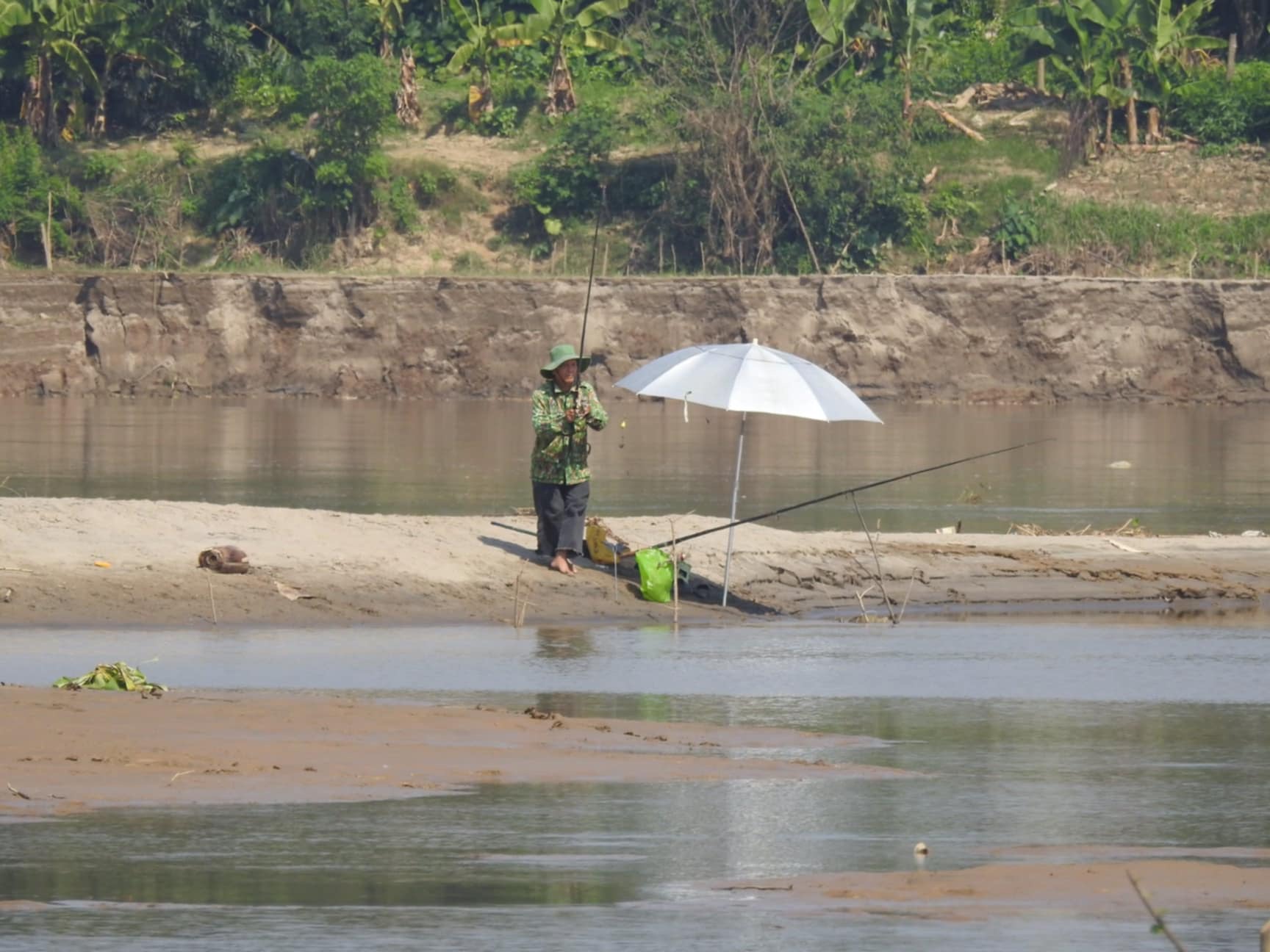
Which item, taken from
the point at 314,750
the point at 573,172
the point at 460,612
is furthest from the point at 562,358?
the point at 573,172

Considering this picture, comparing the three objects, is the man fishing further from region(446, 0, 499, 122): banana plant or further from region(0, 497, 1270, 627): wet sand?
region(446, 0, 499, 122): banana plant

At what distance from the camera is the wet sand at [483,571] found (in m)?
12.9

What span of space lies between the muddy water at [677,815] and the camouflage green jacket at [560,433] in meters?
1.29

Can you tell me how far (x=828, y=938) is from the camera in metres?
6.26

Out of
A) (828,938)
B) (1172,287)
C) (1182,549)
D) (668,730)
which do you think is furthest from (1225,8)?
(828,938)

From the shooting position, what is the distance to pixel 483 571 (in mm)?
13938

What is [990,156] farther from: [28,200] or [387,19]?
[28,200]

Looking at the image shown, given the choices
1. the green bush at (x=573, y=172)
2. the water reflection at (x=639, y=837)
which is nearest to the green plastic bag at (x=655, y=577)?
the water reflection at (x=639, y=837)

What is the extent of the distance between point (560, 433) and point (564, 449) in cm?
10

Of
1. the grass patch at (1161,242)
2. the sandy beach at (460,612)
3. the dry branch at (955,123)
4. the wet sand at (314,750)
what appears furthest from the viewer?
the dry branch at (955,123)

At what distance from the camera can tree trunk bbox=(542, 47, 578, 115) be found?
50.2 metres

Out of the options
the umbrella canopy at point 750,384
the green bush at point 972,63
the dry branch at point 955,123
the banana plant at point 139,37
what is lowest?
the umbrella canopy at point 750,384

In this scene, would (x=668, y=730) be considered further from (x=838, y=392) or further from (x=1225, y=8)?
(x=1225, y=8)

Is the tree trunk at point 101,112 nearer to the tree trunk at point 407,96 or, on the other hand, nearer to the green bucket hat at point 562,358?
the tree trunk at point 407,96
